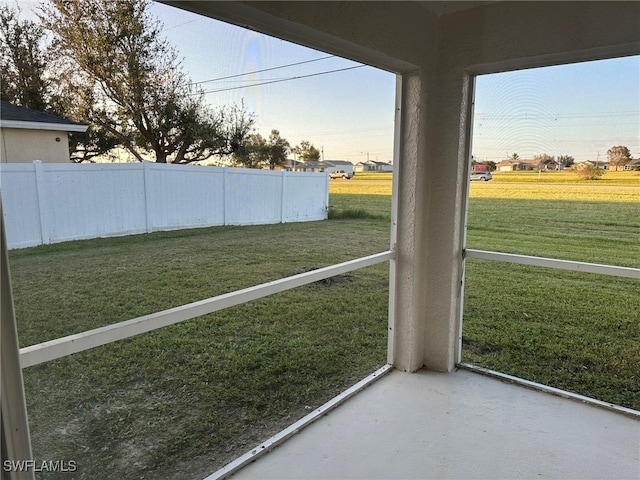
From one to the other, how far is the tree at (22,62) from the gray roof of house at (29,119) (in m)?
0.02

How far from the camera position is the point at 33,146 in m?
1.21

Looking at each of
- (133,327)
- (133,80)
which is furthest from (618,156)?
(133,327)

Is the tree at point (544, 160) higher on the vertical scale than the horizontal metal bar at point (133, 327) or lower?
higher

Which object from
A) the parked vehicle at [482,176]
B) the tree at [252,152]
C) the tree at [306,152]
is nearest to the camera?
the tree at [252,152]

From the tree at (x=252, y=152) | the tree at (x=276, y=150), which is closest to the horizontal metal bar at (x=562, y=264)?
the tree at (x=276, y=150)

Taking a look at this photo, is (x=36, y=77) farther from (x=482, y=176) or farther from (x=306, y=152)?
(x=482, y=176)

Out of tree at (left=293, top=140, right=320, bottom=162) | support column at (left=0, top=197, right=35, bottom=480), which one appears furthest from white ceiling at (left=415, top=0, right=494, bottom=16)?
support column at (left=0, top=197, right=35, bottom=480)

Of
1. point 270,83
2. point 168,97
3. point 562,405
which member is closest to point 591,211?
point 562,405

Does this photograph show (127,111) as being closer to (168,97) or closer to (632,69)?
(168,97)

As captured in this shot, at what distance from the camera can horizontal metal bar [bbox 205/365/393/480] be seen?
1.73 meters

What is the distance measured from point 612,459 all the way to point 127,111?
99.9 inches

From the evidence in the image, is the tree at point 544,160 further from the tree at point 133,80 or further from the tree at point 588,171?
the tree at point 133,80

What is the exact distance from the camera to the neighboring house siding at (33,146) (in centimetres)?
113

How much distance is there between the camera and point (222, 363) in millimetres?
2328
